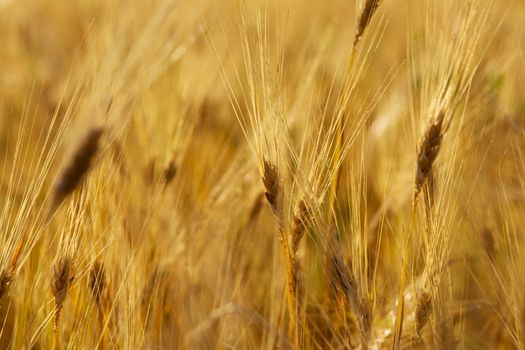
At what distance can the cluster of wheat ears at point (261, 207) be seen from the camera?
907mm

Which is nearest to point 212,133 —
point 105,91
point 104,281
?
point 104,281

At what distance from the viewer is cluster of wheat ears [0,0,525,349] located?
0.91m

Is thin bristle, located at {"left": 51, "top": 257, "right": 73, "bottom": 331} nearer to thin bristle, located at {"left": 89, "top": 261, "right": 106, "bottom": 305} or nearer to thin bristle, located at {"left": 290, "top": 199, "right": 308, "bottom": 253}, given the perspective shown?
thin bristle, located at {"left": 89, "top": 261, "right": 106, "bottom": 305}

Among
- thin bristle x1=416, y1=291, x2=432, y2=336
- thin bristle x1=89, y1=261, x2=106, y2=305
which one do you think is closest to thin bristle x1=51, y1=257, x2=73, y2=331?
thin bristle x1=89, y1=261, x2=106, y2=305

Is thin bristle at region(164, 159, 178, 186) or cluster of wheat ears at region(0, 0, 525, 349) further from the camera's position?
thin bristle at region(164, 159, 178, 186)

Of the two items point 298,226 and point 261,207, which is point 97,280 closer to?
point 298,226

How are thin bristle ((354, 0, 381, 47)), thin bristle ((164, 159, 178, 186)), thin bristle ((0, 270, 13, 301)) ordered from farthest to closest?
thin bristle ((164, 159, 178, 186)) → thin bristle ((354, 0, 381, 47)) → thin bristle ((0, 270, 13, 301))

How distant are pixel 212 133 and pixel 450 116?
1224 mm

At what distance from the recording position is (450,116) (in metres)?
0.95

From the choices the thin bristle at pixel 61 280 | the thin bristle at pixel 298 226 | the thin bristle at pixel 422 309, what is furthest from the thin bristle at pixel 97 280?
the thin bristle at pixel 422 309

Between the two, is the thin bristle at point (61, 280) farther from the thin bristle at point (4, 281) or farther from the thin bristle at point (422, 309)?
the thin bristle at point (422, 309)

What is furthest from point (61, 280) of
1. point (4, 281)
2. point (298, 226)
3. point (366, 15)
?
point (366, 15)

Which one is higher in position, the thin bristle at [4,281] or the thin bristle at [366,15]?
the thin bristle at [366,15]

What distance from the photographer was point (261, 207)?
4.73 feet
